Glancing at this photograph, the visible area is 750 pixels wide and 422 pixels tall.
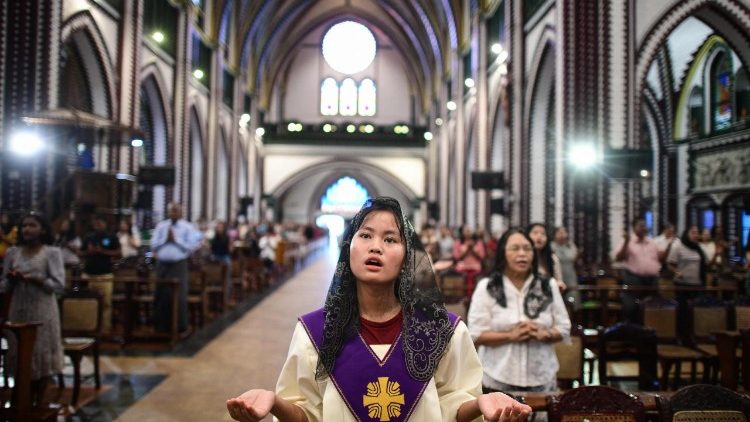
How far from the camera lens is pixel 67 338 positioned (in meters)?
7.09

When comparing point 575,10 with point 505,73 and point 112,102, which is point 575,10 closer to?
point 505,73

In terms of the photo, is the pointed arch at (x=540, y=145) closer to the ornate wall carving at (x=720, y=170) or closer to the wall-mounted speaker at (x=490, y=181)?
the wall-mounted speaker at (x=490, y=181)

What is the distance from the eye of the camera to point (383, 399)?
2195 millimetres

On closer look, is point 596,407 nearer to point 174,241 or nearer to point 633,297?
point 633,297

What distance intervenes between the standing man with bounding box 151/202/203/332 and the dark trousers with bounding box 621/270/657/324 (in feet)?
19.0

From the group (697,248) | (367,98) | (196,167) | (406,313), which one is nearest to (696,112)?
(697,248)

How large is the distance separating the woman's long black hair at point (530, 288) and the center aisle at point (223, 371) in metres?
2.74

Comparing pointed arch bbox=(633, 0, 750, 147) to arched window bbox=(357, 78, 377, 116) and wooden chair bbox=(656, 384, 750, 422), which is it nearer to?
wooden chair bbox=(656, 384, 750, 422)

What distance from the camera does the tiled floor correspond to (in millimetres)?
5914

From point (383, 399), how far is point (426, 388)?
158 millimetres

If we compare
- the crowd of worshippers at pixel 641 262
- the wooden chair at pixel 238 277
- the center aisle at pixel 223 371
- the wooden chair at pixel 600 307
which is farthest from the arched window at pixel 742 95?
the wooden chair at pixel 238 277

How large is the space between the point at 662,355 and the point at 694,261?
3.61 metres

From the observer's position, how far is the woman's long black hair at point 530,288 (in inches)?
155

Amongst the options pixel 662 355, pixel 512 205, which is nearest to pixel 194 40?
pixel 512 205
